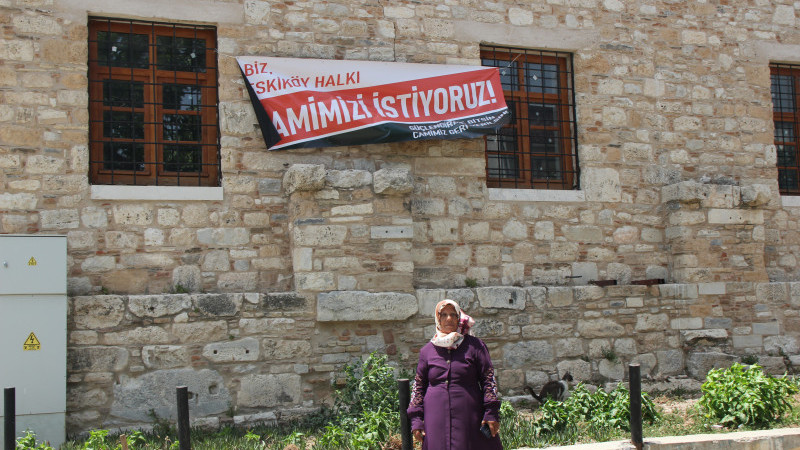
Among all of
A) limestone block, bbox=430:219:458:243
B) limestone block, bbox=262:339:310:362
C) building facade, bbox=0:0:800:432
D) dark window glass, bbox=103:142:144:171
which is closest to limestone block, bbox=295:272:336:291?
building facade, bbox=0:0:800:432

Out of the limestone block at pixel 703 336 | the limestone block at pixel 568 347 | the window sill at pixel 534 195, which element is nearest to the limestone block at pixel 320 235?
the window sill at pixel 534 195

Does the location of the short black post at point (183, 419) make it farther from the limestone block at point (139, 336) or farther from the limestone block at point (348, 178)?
the limestone block at point (348, 178)

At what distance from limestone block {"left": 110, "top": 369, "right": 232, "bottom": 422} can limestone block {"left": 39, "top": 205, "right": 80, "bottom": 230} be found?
139cm

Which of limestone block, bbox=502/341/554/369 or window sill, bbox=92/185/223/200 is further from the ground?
window sill, bbox=92/185/223/200

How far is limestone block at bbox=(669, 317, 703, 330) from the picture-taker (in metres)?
7.44

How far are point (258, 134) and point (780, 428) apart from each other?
16.5ft

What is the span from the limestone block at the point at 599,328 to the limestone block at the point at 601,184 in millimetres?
1272

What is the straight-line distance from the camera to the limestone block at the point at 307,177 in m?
6.29

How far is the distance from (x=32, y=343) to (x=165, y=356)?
1018 millimetres

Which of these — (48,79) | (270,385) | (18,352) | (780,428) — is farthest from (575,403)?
(48,79)

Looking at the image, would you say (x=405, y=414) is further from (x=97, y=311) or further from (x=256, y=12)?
(x=256, y=12)

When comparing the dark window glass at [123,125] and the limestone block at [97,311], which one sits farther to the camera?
the dark window glass at [123,125]

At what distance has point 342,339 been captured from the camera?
640 cm

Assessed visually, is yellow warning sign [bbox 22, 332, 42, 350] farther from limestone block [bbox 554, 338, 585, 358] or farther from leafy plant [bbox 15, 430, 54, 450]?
limestone block [bbox 554, 338, 585, 358]
